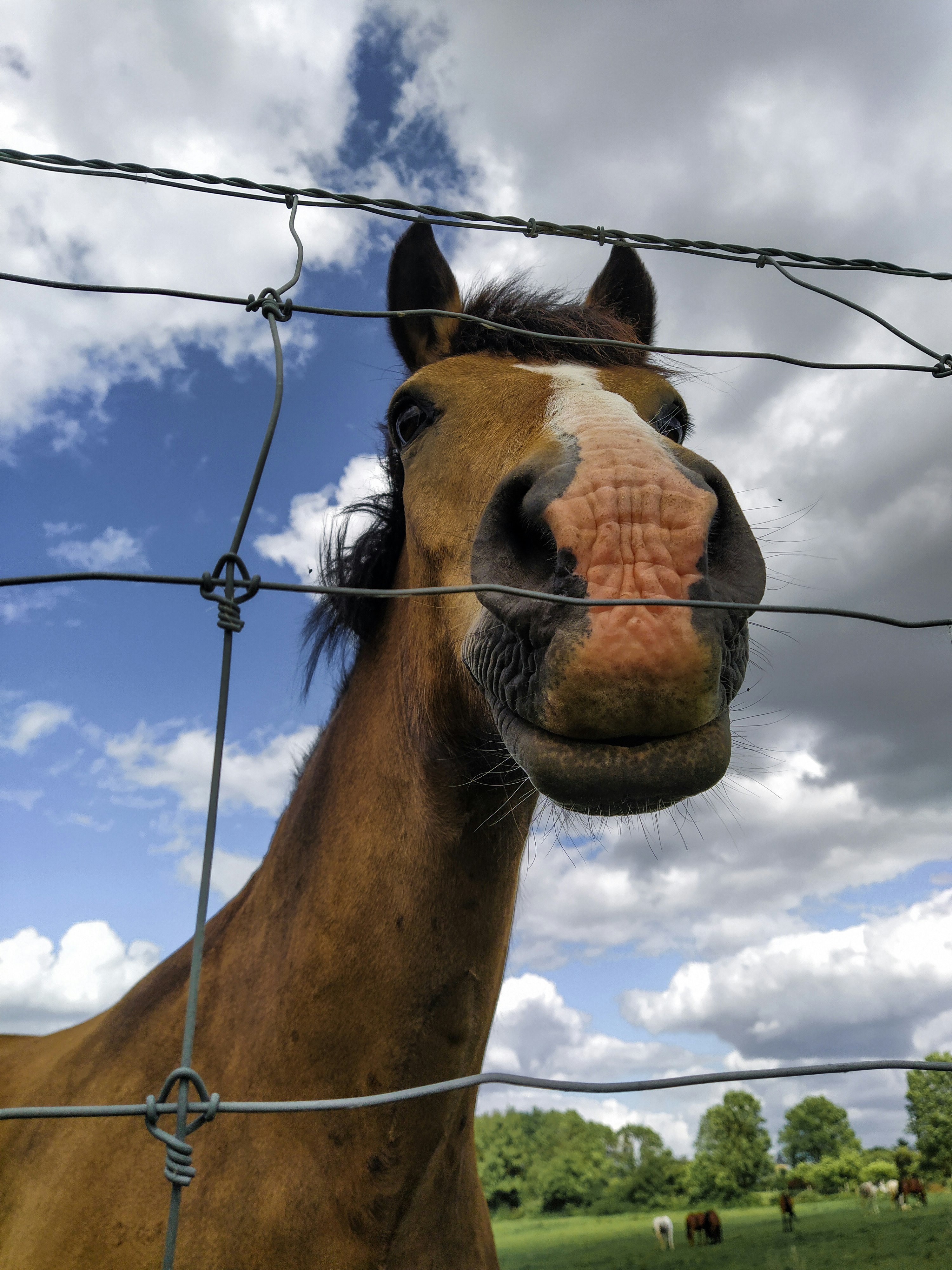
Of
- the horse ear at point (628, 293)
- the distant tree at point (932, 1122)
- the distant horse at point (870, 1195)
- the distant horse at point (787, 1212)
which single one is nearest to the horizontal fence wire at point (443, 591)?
the horse ear at point (628, 293)

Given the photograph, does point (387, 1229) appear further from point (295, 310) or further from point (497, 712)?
point (295, 310)

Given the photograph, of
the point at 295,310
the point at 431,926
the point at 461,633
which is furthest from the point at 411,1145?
the point at 295,310

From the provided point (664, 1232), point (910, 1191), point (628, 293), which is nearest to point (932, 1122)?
point (910, 1191)

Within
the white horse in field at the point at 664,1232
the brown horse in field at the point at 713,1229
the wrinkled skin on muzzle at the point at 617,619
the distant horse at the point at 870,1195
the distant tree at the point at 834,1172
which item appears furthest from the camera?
the distant tree at the point at 834,1172

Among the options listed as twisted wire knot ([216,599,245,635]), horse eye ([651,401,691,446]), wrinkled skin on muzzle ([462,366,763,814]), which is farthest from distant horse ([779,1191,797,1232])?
twisted wire knot ([216,599,245,635])

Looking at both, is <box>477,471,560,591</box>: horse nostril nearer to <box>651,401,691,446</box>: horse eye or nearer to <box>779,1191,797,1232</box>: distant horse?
<box>651,401,691,446</box>: horse eye

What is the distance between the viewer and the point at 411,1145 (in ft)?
5.76

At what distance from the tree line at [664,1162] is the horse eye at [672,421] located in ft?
149

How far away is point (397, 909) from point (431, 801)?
0.90ft

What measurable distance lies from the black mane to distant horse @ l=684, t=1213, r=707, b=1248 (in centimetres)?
4762

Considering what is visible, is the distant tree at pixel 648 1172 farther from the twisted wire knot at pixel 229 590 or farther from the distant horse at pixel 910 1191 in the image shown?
the twisted wire knot at pixel 229 590

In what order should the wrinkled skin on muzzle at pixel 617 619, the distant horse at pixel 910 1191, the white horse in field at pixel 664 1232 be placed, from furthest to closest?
the white horse in field at pixel 664 1232 < the distant horse at pixel 910 1191 < the wrinkled skin on muzzle at pixel 617 619

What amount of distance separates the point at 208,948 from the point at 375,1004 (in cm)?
73

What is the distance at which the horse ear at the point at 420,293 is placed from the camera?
2779 millimetres
